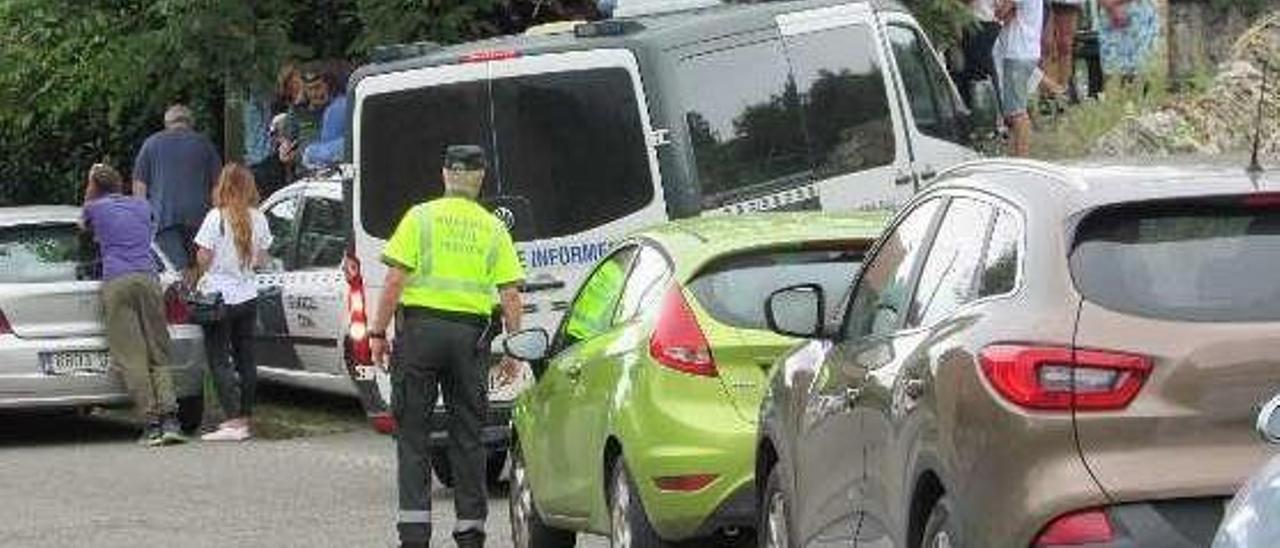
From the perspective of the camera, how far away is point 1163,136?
21.5 metres

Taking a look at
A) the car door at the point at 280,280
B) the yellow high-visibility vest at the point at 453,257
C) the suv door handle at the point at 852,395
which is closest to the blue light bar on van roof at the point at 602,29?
the yellow high-visibility vest at the point at 453,257

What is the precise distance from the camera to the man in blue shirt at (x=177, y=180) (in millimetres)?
22828

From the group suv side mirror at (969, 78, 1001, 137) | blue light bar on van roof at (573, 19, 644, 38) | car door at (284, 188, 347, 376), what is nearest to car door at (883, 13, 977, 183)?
suv side mirror at (969, 78, 1001, 137)

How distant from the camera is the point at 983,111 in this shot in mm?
18672

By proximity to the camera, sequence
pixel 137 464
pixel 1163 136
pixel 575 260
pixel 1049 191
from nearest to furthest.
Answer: pixel 1049 191 → pixel 575 260 → pixel 137 464 → pixel 1163 136

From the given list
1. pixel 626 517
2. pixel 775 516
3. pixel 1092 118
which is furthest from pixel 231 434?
pixel 775 516

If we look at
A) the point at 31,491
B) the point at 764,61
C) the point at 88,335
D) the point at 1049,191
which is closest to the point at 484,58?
the point at 764,61

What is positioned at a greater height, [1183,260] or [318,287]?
[1183,260]

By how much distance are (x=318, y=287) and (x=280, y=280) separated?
70 cm

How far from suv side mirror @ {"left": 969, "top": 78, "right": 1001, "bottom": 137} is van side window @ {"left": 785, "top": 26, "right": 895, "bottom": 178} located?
3.80ft

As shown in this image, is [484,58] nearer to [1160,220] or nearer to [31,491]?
[31,491]

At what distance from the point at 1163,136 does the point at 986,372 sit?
1457cm

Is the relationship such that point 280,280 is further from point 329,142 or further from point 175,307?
point 329,142

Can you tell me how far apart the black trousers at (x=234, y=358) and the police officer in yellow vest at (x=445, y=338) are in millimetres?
7163
